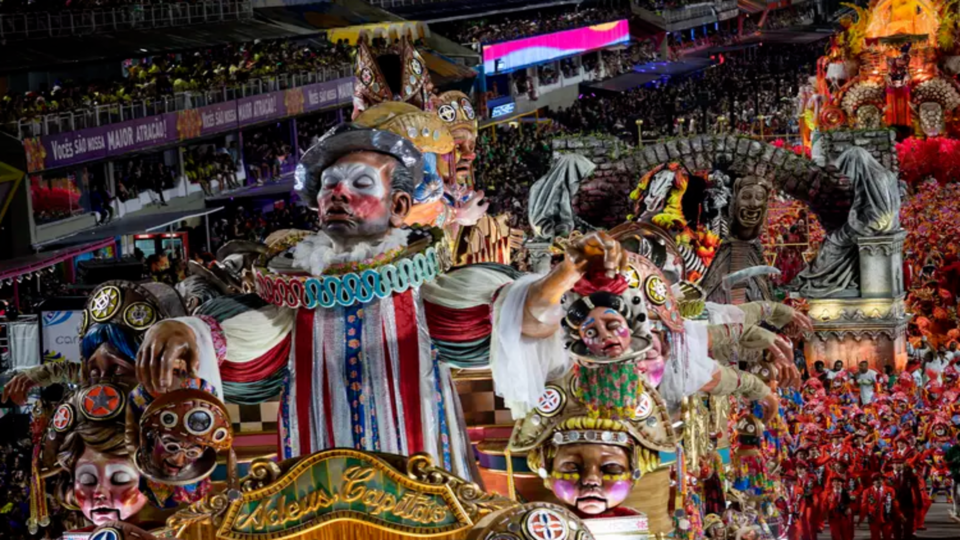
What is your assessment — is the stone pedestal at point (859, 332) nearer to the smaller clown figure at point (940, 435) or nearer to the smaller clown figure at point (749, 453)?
the smaller clown figure at point (940, 435)

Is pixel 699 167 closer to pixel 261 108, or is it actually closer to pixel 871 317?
pixel 871 317

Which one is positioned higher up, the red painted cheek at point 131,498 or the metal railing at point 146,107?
the red painted cheek at point 131,498

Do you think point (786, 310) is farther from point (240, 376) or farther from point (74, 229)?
point (74, 229)

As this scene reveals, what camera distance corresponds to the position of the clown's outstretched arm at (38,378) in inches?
279

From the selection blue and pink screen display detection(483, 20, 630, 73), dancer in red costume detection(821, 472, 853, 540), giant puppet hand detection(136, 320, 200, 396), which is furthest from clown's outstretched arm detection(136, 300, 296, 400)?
blue and pink screen display detection(483, 20, 630, 73)

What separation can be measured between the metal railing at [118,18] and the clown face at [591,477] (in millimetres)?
19119

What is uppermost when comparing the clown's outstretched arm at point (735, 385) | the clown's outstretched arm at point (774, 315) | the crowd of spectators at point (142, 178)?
the clown's outstretched arm at point (774, 315)

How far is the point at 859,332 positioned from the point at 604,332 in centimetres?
1116

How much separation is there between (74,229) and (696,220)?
11.2 m

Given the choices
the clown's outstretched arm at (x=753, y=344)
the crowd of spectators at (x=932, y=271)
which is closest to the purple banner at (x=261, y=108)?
the crowd of spectators at (x=932, y=271)

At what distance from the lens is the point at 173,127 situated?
24984 mm

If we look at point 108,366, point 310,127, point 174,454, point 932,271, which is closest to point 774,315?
point 108,366

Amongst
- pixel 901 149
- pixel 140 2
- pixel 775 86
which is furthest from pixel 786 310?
pixel 775 86

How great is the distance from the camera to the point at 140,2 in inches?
1150
